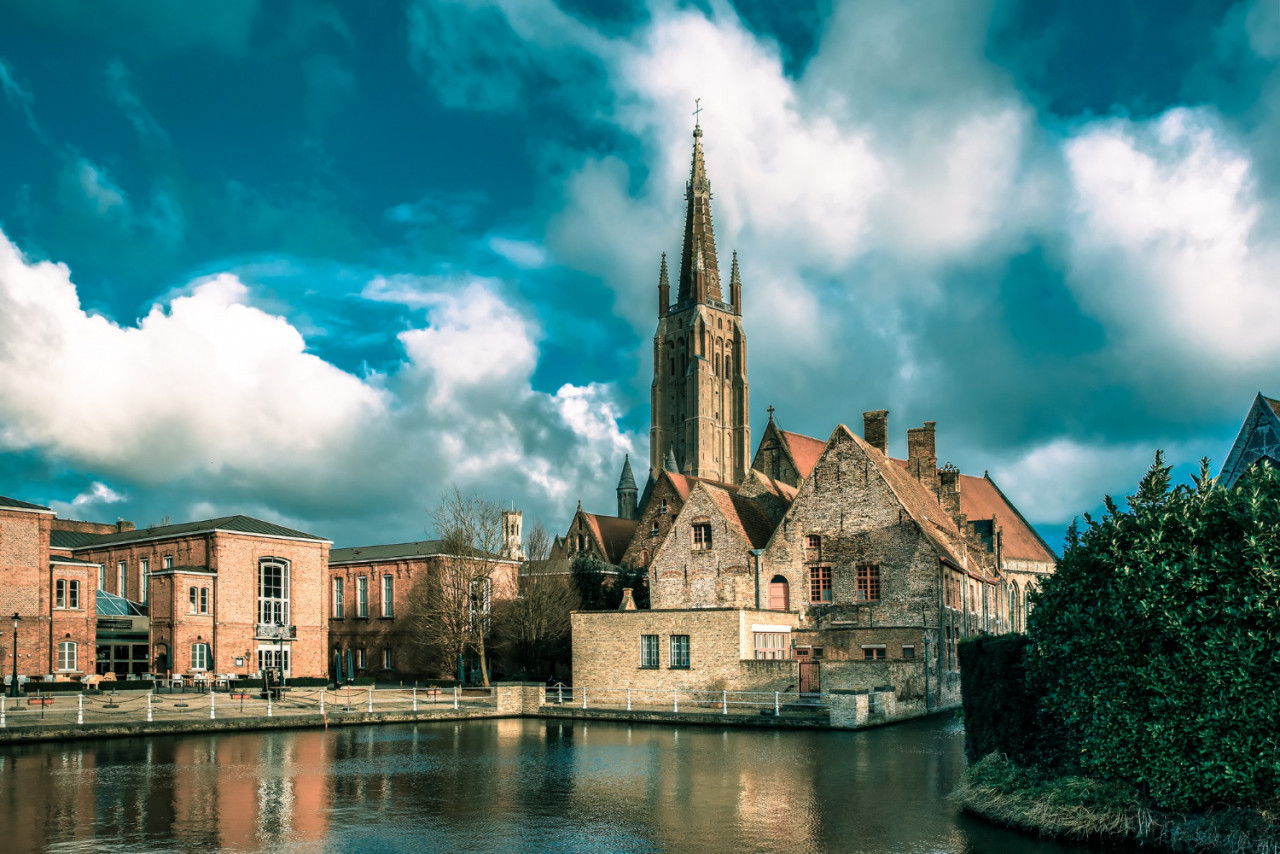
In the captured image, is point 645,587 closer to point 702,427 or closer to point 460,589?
point 460,589

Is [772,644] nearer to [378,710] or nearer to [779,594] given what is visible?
[779,594]

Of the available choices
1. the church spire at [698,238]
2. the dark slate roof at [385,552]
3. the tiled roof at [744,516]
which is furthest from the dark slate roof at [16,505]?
the church spire at [698,238]

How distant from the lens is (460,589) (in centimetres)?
4622

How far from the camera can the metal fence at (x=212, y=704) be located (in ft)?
92.8

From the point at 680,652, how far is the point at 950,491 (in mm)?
18116

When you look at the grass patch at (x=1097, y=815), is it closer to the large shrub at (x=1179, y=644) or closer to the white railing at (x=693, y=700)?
the large shrub at (x=1179, y=644)

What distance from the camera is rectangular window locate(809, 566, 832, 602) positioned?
38.6 m

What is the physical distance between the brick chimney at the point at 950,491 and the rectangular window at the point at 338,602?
33466mm

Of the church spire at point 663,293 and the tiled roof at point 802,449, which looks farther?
the church spire at point 663,293

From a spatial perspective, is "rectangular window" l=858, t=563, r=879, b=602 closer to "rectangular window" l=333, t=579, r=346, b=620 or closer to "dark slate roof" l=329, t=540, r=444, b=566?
"dark slate roof" l=329, t=540, r=444, b=566

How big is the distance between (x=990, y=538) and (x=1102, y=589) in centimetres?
4909

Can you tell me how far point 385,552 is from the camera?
187 feet

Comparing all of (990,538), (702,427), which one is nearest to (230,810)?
(990,538)

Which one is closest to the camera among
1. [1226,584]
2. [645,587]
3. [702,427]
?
[1226,584]
